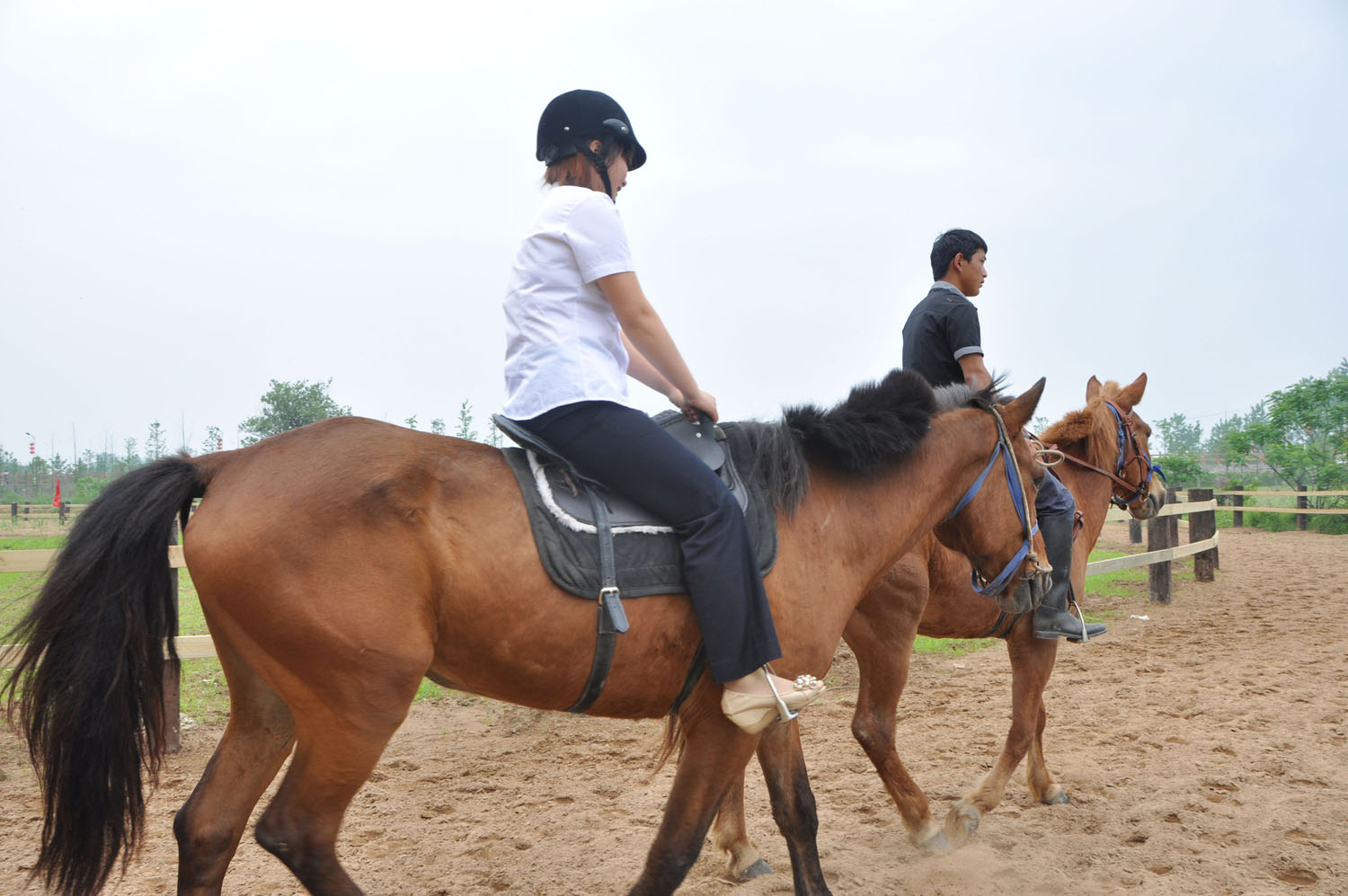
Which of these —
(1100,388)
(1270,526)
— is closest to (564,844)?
(1100,388)

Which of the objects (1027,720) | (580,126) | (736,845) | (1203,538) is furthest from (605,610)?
(1203,538)

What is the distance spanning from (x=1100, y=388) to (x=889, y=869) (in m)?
3.70

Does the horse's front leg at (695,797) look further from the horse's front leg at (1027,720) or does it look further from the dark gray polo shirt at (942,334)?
the dark gray polo shirt at (942,334)

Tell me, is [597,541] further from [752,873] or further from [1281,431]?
Answer: [1281,431]

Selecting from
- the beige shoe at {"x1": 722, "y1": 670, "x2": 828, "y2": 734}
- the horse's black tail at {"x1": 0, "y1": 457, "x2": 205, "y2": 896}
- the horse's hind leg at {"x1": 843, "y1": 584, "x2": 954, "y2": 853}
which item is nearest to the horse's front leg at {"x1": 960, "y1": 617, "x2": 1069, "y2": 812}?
the horse's hind leg at {"x1": 843, "y1": 584, "x2": 954, "y2": 853}

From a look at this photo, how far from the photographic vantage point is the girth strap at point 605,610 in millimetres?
2520

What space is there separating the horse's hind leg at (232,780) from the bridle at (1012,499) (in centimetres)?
257

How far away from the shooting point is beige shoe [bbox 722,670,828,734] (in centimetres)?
258

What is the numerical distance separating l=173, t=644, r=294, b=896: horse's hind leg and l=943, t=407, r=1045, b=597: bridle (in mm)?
2568

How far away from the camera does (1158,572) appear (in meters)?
11.6

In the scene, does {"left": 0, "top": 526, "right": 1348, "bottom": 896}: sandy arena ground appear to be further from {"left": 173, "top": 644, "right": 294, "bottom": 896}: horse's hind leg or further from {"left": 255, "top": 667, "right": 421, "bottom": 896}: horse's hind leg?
{"left": 255, "top": 667, "right": 421, "bottom": 896}: horse's hind leg

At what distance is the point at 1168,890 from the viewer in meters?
3.60

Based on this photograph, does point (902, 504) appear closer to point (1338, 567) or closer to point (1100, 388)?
point (1100, 388)

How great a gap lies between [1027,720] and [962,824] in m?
0.71
